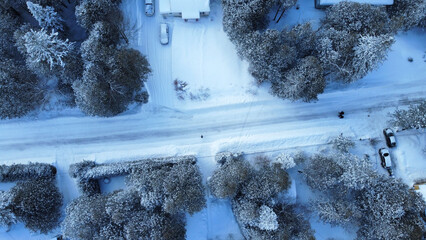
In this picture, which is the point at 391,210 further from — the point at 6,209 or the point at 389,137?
the point at 6,209

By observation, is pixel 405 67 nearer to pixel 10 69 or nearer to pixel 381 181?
pixel 381 181

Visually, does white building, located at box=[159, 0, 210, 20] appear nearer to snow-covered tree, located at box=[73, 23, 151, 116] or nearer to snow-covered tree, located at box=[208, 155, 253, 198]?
snow-covered tree, located at box=[73, 23, 151, 116]

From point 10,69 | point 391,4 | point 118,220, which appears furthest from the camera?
point 391,4

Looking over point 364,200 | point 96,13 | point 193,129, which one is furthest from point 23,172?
point 364,200

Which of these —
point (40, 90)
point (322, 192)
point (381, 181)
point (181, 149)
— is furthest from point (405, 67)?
point (40, 90)

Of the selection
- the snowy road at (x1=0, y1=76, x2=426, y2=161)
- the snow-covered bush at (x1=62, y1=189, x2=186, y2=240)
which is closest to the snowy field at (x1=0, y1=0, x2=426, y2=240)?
the snowy road at (x1=0, y1=76, x2=426, y2=161)

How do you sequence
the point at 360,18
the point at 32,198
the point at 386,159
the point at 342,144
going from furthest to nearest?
the point at 386,159
the point at 342,144
the point at 360,18
the point at 32,198

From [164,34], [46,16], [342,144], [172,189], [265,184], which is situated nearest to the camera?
[172,189]

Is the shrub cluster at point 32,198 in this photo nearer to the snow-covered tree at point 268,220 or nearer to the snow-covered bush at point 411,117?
the snow-covered tree at point 268,220
